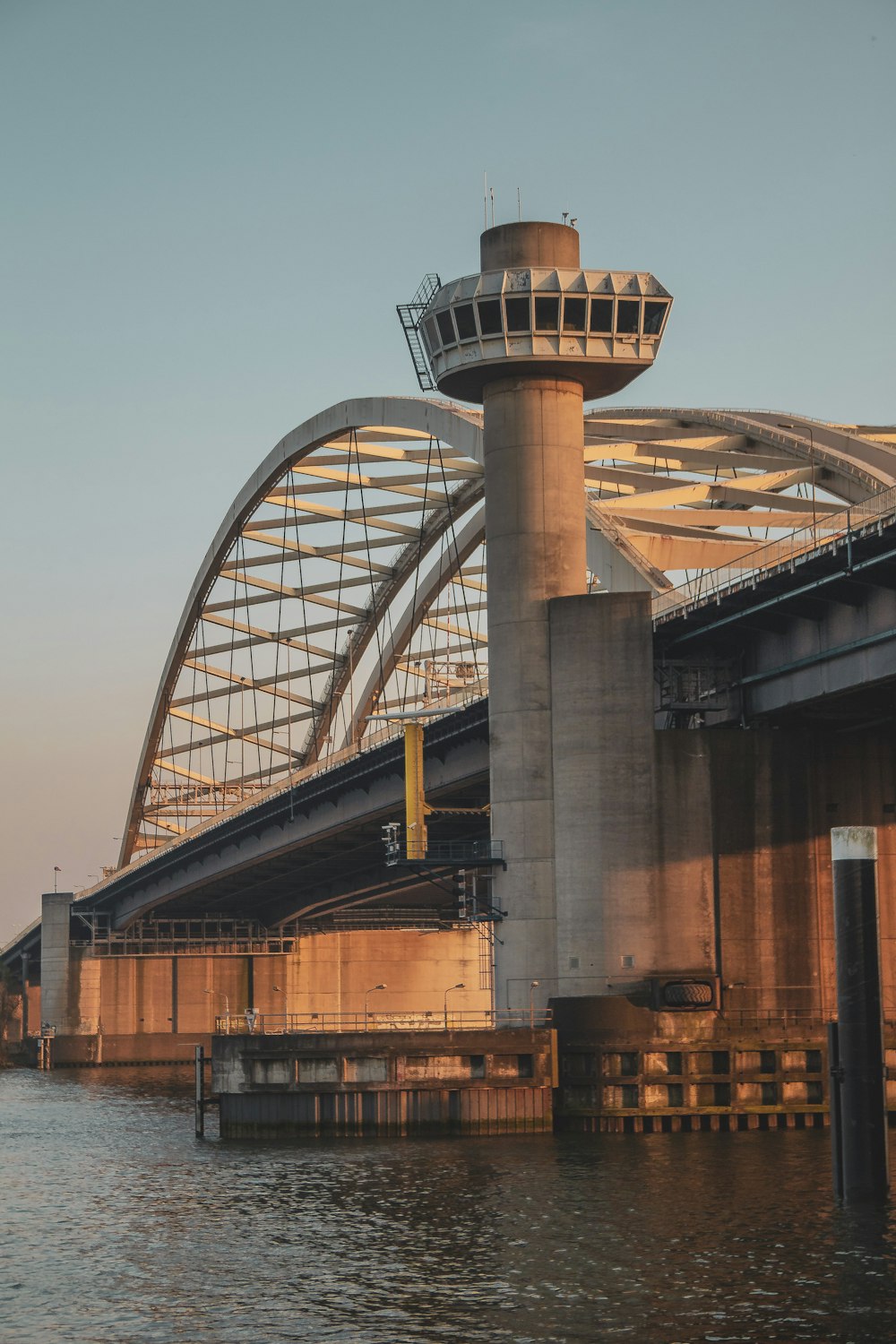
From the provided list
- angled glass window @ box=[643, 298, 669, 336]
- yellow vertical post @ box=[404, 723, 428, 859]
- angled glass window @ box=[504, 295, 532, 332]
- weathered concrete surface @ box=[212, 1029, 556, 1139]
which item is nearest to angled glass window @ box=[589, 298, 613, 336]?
angled glass window @ box=[643, 298, 669, 336]

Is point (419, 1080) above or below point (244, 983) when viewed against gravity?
below

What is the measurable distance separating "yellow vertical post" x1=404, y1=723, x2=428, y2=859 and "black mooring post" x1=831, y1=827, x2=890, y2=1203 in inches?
1129

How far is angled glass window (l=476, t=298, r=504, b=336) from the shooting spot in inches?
2564

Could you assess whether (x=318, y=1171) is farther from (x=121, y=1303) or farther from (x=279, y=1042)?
(x=121, y=1303)

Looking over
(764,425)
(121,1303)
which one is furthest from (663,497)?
(121,1303)

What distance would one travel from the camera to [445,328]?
219ft

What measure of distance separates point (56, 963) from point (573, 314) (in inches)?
3455

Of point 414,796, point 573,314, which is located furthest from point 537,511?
point 414,796

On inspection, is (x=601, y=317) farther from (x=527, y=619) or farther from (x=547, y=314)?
(x=527, y=619)

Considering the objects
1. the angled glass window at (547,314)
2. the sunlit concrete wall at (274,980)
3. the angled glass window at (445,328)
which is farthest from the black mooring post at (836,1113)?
the sunlit concrete wall at (274,980)

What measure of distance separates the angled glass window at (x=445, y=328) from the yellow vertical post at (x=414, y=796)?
15717mm

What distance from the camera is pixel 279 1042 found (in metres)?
58.2

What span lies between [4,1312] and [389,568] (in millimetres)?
70228

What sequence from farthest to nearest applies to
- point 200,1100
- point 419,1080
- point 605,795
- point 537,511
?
point 537,511 < point 200,1100 < point 605,795 < point 419,1080
